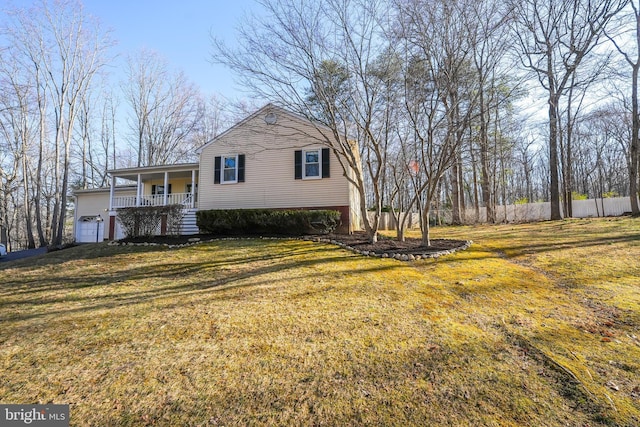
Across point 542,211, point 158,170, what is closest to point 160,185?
point 158,170

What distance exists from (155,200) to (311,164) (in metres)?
8.48

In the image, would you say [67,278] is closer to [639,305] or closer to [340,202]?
[340,202]

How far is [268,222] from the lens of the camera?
11.4 metres

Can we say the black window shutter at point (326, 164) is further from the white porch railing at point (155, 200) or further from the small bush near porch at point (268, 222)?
the white porch railing at point (155, 200)

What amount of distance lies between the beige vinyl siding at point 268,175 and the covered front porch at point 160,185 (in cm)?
129

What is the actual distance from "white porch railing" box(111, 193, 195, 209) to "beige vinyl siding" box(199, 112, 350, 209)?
3.94ft

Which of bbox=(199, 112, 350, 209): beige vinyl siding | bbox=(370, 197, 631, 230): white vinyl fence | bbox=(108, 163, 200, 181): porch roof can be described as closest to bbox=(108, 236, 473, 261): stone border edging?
bbox=(199, 112, 350, 209): beige vinyl siding

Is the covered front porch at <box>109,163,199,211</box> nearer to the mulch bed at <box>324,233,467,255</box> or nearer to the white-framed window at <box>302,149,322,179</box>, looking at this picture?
the white-framed window at <box>302,149,322,179</box>

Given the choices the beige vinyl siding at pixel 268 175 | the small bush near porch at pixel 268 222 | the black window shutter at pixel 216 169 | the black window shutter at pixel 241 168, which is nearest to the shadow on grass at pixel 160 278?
the small bush near porch at pixel 268 222

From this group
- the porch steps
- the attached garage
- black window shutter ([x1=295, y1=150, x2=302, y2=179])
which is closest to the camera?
black window shutter ([x1=295, y1=150, x2=302, y2=179])

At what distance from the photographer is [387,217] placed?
20.7m

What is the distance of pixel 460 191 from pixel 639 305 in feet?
53.5

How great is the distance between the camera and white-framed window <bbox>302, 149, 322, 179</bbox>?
41.8 ft

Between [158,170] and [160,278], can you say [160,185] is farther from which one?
[160,278]
